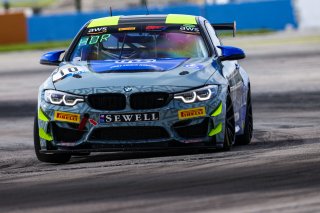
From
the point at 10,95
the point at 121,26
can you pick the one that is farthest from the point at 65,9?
the point at 121,26

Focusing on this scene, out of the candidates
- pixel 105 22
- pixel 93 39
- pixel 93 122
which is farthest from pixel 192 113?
pixel 105 22

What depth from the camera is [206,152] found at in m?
11.9

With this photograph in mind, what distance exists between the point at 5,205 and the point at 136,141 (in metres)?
2.98

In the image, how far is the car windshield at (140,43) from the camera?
1260 centimetres

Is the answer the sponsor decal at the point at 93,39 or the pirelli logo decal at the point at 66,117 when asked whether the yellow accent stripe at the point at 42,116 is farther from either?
the sponsor decal at the point at 93,39

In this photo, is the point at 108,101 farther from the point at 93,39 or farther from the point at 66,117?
the point at 93,39

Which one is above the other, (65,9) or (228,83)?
(228,83)

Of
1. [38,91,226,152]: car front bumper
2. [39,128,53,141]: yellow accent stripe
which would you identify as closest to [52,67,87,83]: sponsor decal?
[38,91,226,152]: car front bumper

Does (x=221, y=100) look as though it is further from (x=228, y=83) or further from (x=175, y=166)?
(x=175, y=166)

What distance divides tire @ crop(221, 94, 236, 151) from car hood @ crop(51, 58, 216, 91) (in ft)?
1.21

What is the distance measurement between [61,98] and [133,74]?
71 cm

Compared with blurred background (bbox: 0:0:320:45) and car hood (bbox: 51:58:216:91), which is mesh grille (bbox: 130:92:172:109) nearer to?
car hood (bbox: 51:58:216:91)

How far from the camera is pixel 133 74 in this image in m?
11.7

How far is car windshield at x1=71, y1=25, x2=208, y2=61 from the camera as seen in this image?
12.6m
